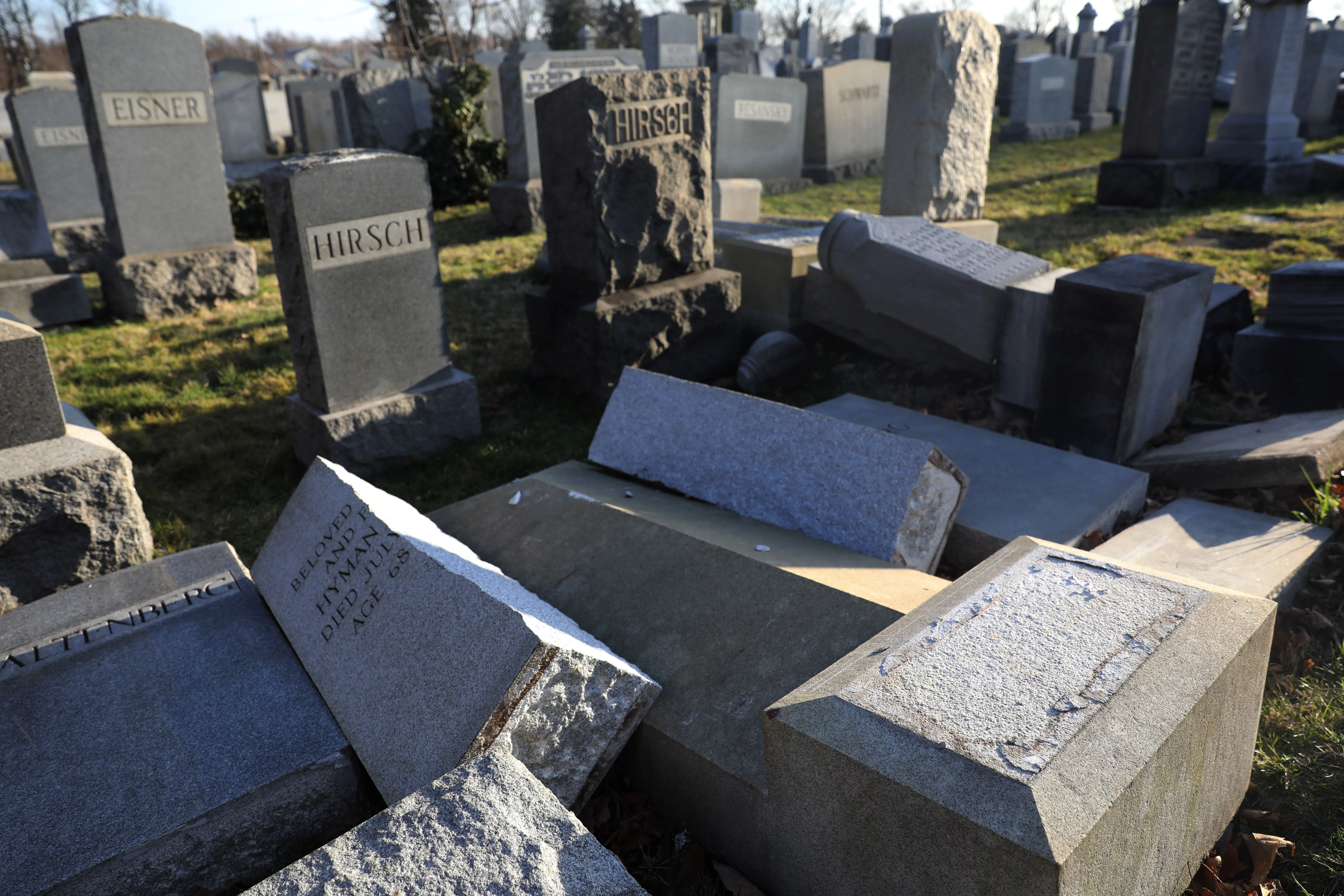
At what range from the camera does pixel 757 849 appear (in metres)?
1.98

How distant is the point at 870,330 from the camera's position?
536 centimetres

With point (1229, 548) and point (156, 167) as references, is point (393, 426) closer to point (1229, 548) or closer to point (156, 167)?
point (1229, 548)

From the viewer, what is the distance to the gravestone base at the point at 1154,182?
368 inches

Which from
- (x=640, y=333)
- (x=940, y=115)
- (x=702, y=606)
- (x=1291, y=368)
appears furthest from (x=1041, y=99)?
(x=702, y=606)

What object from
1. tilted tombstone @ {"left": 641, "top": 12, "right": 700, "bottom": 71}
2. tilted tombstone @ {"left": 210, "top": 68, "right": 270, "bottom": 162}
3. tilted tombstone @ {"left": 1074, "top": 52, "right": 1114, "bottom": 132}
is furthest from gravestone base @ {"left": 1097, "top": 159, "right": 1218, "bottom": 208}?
tilted tombstone @ {"left": 210, "top": 68, "right": 270, "bottom": 162}

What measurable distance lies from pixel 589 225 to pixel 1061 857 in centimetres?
421

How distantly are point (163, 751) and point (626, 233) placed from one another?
3.63m

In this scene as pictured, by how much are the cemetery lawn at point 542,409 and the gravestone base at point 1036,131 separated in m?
6.05

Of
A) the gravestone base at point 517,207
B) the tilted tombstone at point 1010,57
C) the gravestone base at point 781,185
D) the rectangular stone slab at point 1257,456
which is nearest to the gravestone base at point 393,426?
the rectangular stone slab at point 1257,456

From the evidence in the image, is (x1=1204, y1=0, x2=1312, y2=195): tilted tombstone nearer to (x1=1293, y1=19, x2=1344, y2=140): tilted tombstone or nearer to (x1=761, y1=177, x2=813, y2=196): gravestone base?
(x1=1293, y1=19, x2=1344, y2=140): tilted tombstone

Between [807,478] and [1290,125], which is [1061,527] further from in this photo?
[1290,125]

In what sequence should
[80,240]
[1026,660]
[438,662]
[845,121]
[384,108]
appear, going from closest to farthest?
[1026,660] < [438,662] < [80,240] < [384,108] < [845,121]

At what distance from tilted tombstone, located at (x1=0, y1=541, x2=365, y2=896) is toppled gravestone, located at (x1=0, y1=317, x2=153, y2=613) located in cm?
55

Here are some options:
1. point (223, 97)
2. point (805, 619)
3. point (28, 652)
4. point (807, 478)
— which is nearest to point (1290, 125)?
point (807, 478)
